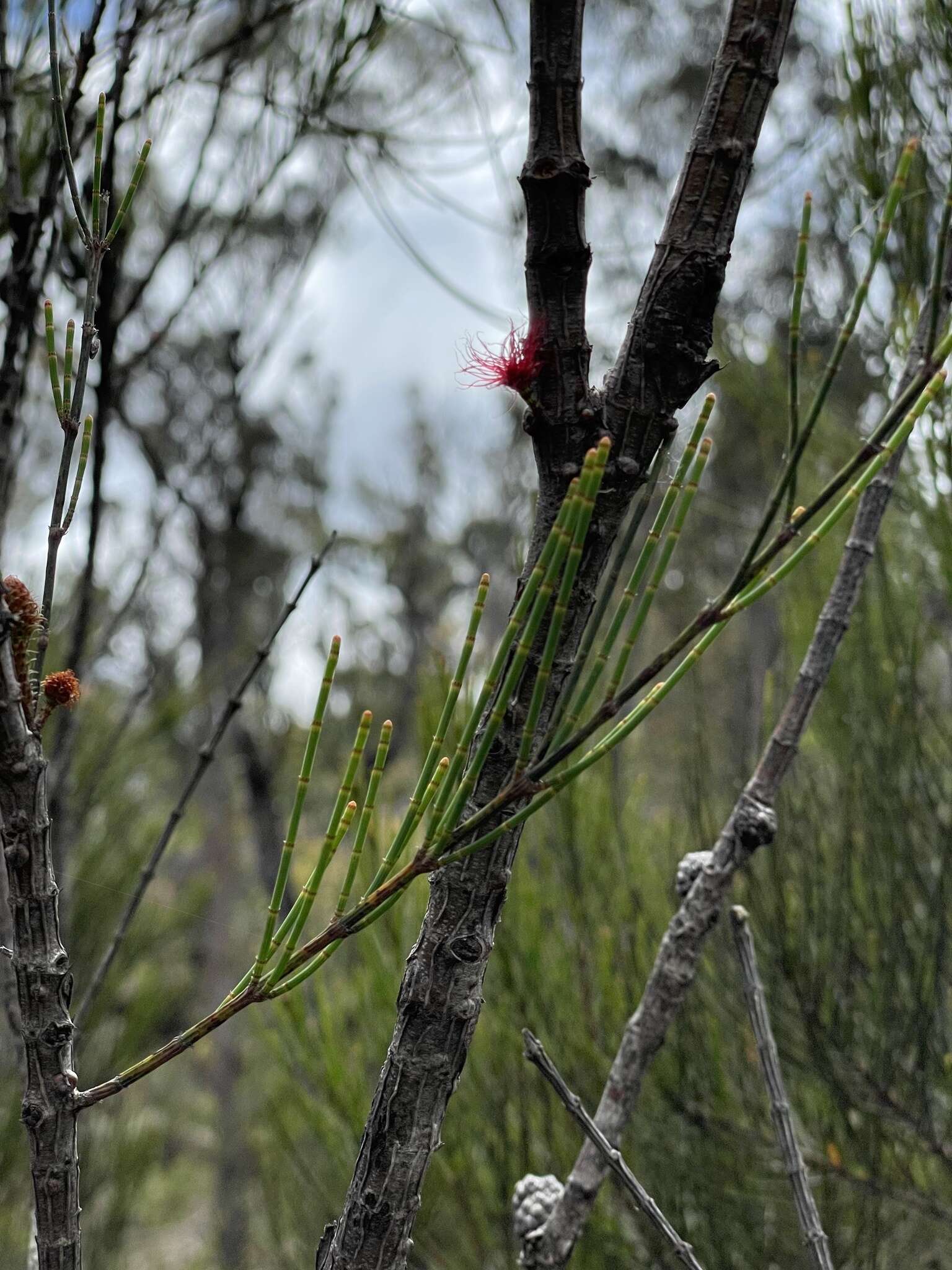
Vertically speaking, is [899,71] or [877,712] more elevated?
[899,71]

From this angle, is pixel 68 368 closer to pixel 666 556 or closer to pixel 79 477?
pixel 79 477

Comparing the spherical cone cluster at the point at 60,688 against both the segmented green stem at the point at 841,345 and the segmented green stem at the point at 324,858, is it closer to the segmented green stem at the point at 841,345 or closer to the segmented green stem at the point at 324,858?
the segmented green stem at the point at 324,858

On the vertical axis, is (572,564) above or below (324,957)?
above

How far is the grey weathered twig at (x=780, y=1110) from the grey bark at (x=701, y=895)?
0.36 ft

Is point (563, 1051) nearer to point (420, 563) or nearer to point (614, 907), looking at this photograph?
point (614, 907)

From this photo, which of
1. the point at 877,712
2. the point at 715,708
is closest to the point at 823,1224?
the point at 877,712

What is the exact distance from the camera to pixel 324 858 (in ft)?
1.30

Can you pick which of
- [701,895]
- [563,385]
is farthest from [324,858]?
[701,895]

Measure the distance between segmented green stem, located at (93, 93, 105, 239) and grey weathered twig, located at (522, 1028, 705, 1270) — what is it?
475mm

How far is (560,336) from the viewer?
19.9 inches

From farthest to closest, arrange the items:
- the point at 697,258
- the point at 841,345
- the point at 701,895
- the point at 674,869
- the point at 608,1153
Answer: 1. the point at 674,869
2. the point at 701,895
3. the point at 608,1153
4. the point at 697,258
5. the point at 841,345

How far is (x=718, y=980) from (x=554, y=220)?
1223mm

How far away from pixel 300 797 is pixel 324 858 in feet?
0.11

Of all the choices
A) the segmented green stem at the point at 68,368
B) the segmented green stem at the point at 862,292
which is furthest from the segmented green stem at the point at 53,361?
the segmented green stem at the point at 862,292
